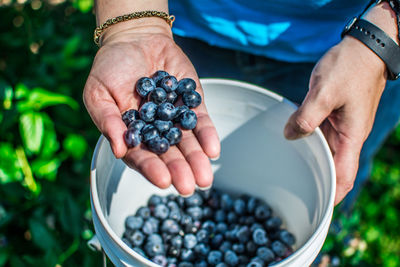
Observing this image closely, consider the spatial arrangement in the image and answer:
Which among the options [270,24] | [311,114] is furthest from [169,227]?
[270,24]

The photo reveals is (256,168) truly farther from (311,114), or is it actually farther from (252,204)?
(311,114)

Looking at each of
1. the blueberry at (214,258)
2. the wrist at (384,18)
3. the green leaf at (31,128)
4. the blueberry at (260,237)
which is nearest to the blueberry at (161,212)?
the blueberry at (214,258)

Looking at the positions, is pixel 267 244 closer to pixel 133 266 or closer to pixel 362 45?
pixel 133 266

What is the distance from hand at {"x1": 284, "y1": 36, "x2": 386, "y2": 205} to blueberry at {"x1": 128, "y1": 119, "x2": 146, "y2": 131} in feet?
1.45

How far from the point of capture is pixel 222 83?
127 centimetres

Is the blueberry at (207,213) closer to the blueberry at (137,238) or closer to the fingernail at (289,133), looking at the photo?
the blueberry at (137,238)

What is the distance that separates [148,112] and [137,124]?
79 millimetres

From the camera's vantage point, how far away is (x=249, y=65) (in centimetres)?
150

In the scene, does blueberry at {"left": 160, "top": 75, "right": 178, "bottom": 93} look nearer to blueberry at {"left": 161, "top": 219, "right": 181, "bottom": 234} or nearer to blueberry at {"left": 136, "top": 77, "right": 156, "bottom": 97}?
blueberry at {"left": 136, "top": 77, "right": 156, "bottom": 97}

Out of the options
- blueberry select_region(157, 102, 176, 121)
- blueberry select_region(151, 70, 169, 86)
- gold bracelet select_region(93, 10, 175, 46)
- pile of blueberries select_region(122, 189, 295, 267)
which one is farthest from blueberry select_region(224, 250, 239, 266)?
gold bracelet select_region(93, 10, 175, 46)

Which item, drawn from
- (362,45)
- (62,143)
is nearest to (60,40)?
(62,143)

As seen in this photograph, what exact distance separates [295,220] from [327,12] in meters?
0.71

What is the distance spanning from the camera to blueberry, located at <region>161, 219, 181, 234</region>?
4.48 feet

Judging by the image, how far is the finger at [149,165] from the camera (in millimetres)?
933
